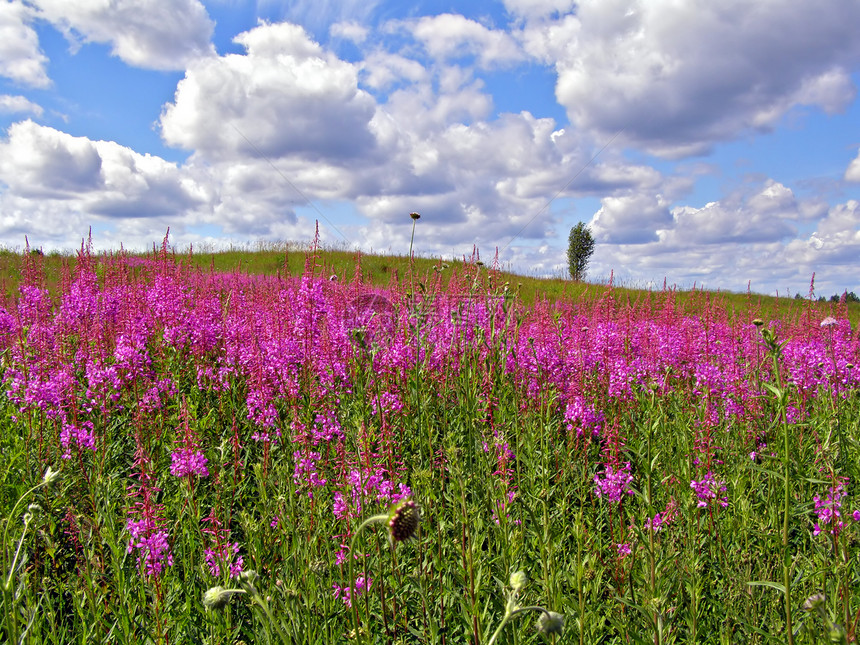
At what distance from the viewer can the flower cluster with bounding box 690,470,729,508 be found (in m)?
3.23

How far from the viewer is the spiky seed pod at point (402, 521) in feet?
4.09

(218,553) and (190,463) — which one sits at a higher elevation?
(190,463)

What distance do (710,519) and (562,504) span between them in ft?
3.48

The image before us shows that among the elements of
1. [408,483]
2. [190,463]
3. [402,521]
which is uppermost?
[402,521]

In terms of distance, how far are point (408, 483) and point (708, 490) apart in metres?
2.01

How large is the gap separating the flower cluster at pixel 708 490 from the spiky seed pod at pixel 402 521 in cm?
259

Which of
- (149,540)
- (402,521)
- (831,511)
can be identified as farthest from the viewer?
(831,511)

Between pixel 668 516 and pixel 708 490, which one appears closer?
pixel 668 516

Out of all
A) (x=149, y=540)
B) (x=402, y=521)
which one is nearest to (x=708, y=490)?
(x=402, y=521)

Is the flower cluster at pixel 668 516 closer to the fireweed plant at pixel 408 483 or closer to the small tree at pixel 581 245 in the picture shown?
the fireweed plant at pixel 408 483

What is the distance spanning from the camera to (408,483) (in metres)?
3.85

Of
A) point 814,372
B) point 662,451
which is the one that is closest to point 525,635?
point 662,451

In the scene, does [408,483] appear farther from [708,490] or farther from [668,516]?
[708,490]

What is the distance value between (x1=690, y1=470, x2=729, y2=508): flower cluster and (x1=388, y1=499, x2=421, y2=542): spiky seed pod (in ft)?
8.48
